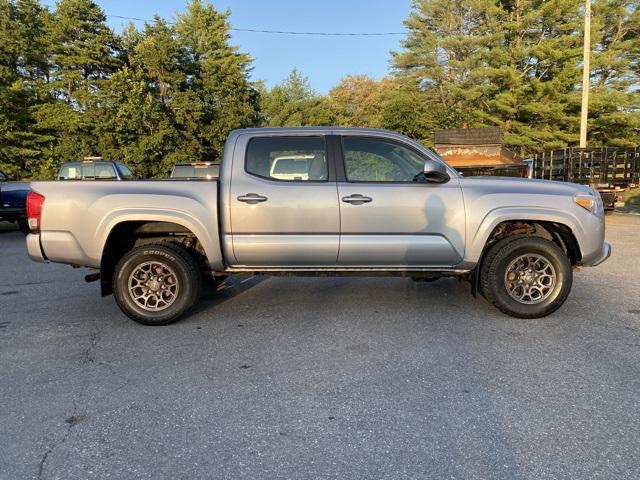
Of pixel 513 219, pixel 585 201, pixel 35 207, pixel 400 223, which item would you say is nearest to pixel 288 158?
pixel 400 223

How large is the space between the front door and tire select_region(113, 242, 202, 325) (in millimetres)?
1574

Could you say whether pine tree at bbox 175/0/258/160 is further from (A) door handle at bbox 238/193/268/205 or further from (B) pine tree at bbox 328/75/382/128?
(A) door handle at bbox 238/193/268/205

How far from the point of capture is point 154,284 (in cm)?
495

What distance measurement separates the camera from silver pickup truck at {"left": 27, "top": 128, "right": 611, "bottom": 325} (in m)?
4.79

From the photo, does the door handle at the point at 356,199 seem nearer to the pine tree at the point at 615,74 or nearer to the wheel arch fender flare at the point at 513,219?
the wheel arch fender flare at the point at 513,219

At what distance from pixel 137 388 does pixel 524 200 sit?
155 inches

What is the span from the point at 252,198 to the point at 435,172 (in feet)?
5.99

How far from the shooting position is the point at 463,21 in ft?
125

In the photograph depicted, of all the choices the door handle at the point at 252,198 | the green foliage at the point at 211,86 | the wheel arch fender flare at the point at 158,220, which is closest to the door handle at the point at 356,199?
the door handle at the point at 252,198

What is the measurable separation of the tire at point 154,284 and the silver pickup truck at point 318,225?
0.04 feet

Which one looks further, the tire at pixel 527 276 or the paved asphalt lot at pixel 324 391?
the tire at pixel 527 276

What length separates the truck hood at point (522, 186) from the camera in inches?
193

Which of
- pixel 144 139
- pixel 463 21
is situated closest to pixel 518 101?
pixel 463 21

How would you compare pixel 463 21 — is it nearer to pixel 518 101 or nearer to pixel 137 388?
pixel 518 101
